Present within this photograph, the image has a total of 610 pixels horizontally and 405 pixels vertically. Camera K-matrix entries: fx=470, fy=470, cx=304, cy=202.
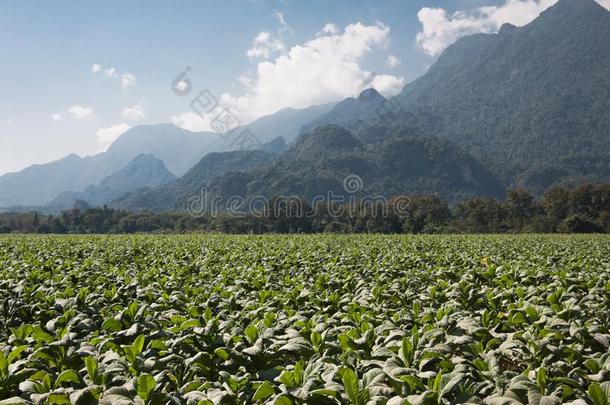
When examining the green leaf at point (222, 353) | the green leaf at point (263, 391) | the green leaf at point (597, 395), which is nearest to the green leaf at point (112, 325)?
the green leaf at point (222, 353)

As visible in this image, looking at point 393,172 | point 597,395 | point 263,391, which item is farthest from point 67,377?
point 393,172

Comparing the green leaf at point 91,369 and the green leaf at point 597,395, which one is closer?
the green leaf at point 597,395

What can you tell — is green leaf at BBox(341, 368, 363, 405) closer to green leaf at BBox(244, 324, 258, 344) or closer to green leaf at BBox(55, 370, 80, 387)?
green leaf at BBox(244, 324, 258, 344)

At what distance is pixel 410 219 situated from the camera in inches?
3036

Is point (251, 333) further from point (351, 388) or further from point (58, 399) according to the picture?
point (58, 399)

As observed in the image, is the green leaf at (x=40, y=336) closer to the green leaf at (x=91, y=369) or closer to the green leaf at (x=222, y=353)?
the green leaf at (x=91, y=369)

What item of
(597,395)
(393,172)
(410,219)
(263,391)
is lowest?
(597,395)

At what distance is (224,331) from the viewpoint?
479cm

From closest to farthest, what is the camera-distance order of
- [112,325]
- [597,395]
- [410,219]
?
[597,395], [112,325], [410,219]

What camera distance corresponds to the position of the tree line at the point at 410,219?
7775cm

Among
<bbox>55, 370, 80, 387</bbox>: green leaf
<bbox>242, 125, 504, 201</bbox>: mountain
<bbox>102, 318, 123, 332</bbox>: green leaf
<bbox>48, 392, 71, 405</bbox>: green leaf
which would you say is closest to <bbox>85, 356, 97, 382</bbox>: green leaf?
<bbox>55, 370, 80, 387</bbox>: green leaf

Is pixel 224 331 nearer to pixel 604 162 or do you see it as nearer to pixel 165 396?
pixel 165 396

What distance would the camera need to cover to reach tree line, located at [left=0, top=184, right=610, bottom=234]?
3061 inches

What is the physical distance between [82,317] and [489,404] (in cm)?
460
